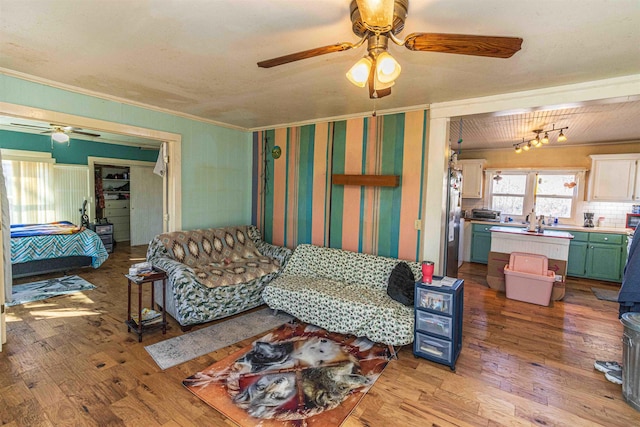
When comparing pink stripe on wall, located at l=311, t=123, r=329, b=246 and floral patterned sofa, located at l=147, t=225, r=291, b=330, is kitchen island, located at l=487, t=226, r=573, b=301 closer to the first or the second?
pink stripe on wall, located at l=311, t=123, r=329, b=246

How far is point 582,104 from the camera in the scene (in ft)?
8.44

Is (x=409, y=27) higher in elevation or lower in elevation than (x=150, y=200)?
higher

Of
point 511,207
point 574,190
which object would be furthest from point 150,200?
point 574,190

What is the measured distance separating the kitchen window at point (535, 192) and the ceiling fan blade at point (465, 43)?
5632mm

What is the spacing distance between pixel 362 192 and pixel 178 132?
2503mm

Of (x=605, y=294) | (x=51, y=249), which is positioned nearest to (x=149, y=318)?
(x=51, y=249)

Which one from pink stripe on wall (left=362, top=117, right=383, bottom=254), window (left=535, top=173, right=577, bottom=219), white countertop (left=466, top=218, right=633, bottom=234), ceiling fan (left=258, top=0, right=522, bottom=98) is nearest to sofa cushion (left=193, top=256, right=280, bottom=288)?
pink stripe on wall (left=362, top=117, right=383, bottom=254)

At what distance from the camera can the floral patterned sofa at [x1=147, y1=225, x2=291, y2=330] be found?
3041mm

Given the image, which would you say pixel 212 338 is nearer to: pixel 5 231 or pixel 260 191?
pixel 5 231

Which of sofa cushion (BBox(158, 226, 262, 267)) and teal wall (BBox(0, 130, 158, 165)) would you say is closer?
sofa cushion (BBox(158, 226, 262, 267))

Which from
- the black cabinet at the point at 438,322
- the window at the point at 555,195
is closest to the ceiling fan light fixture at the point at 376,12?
the black cabinet at the point at 438,322

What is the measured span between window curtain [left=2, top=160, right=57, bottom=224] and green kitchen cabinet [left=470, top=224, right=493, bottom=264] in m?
8.52

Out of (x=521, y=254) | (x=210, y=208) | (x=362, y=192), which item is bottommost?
(x=521, y=254)

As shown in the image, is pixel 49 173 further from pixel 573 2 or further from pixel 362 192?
pixel 573 2
